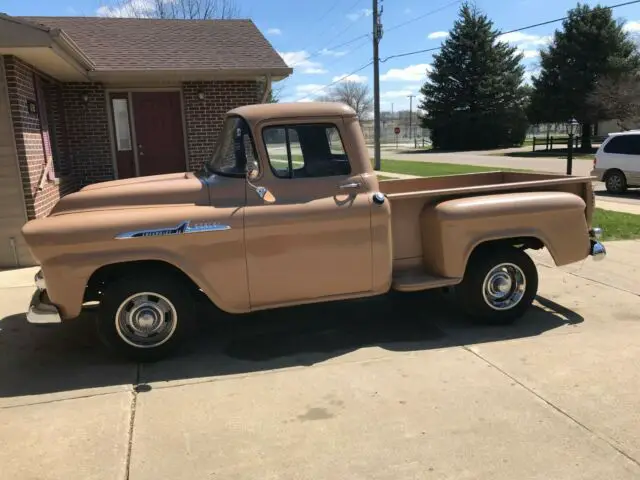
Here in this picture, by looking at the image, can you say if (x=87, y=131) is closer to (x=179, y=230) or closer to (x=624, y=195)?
(x=179, y=230)

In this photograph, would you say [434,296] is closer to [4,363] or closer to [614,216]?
[4,363]

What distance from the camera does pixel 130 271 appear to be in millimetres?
4543

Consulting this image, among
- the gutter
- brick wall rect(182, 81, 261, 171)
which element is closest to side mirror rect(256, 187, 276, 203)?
the gutter

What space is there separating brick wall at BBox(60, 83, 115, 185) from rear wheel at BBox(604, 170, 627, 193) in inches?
521

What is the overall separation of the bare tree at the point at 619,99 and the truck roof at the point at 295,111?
40.9 m

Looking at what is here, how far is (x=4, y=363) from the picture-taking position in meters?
4.70

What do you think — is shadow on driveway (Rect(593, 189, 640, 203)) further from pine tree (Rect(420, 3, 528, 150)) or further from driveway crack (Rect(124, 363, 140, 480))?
pine tree (Rect(420, 3, 528, 150))

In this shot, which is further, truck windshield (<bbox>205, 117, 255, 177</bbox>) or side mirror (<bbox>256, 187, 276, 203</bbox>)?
truck windshield (<bbox>205, 117, 255, 177</bbox>)

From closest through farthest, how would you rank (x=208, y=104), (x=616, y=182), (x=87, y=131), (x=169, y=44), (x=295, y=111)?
(x=295, y=111) < (x=87, y=131) < (x=208, y=104) < (x=169, y=44) < (x=616, y=182)

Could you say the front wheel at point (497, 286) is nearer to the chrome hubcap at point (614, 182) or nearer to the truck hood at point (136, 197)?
the truck hood at point (136, 197)

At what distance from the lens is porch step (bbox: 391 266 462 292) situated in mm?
4960

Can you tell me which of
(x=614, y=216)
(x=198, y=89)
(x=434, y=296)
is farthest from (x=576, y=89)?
(x=434, y=296)

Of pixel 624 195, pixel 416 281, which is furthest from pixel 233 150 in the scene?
pixel 624 195

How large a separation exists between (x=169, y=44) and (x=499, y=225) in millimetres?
8838
